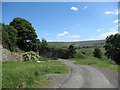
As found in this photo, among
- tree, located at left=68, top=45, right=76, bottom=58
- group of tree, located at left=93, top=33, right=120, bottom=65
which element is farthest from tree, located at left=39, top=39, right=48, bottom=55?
group of tree, located at left=93, top=33, right=120, bottom=65

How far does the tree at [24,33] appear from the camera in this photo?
8319 cm

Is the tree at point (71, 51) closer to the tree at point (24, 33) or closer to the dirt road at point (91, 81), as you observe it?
the tree at point (24, 33)

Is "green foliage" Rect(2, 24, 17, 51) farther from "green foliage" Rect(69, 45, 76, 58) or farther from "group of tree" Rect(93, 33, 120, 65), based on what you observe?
"green foliage" Rect(69, 45, 76, 58)

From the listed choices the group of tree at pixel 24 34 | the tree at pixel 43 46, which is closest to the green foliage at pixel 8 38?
the group of tree at pixel 24 34

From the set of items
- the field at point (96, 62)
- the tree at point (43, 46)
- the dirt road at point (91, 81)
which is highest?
the tree at point (43, 46)

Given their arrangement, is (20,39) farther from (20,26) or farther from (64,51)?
(64,51)

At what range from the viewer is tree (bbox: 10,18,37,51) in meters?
83.2

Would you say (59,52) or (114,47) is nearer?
(114,47)

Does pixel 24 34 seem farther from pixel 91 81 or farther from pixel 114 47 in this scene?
pixel 91 81

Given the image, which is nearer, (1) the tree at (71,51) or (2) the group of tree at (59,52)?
(2) the group of tree at (59,52)

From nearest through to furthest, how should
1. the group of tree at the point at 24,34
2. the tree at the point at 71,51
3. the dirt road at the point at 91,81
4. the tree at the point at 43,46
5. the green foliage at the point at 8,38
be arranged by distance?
1. the dirt road at the point at 91,81
2. the green foliage at the point at 8,38
3. the group of tree at the point at 24,34
4. the tree at the point at 43,46
5. the tree at the point at 71,51

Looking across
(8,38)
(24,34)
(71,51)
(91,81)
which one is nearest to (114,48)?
(71,51)

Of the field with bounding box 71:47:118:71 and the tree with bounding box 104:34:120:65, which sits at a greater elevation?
the tree with bounding box 104:34:120:65

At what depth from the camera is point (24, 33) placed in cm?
8369
